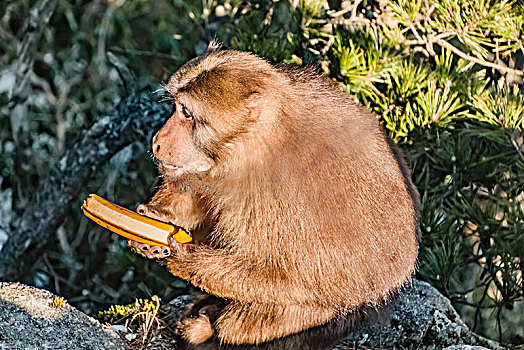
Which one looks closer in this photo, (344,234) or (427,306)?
(344,234)

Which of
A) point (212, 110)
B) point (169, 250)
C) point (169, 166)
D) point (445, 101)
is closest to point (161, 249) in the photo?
point (169, 250)

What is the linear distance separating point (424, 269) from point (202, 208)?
1628 millimetres

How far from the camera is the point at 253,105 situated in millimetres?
3023

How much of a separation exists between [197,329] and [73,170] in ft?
7.08

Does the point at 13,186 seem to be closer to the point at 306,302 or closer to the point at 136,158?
the point at 136,158

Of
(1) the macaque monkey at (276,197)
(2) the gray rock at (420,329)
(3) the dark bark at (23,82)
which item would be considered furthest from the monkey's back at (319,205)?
(3) the dark bark at (23,82)

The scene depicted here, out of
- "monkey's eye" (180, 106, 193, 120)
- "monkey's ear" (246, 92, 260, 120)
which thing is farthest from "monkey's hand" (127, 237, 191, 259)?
"monkey's ear" (246, 92, 260, 120)

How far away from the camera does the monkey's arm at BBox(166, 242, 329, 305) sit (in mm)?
3039

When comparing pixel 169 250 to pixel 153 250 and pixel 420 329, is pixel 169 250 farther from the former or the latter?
pixel 420 329

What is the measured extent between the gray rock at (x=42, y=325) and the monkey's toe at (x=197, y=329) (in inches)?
11.4

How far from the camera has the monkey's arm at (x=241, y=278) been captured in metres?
3.04

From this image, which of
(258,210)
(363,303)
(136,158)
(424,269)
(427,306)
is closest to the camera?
(258,210)

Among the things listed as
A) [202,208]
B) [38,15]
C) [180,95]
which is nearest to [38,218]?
[38,15]

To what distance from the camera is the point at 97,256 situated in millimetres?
7180
